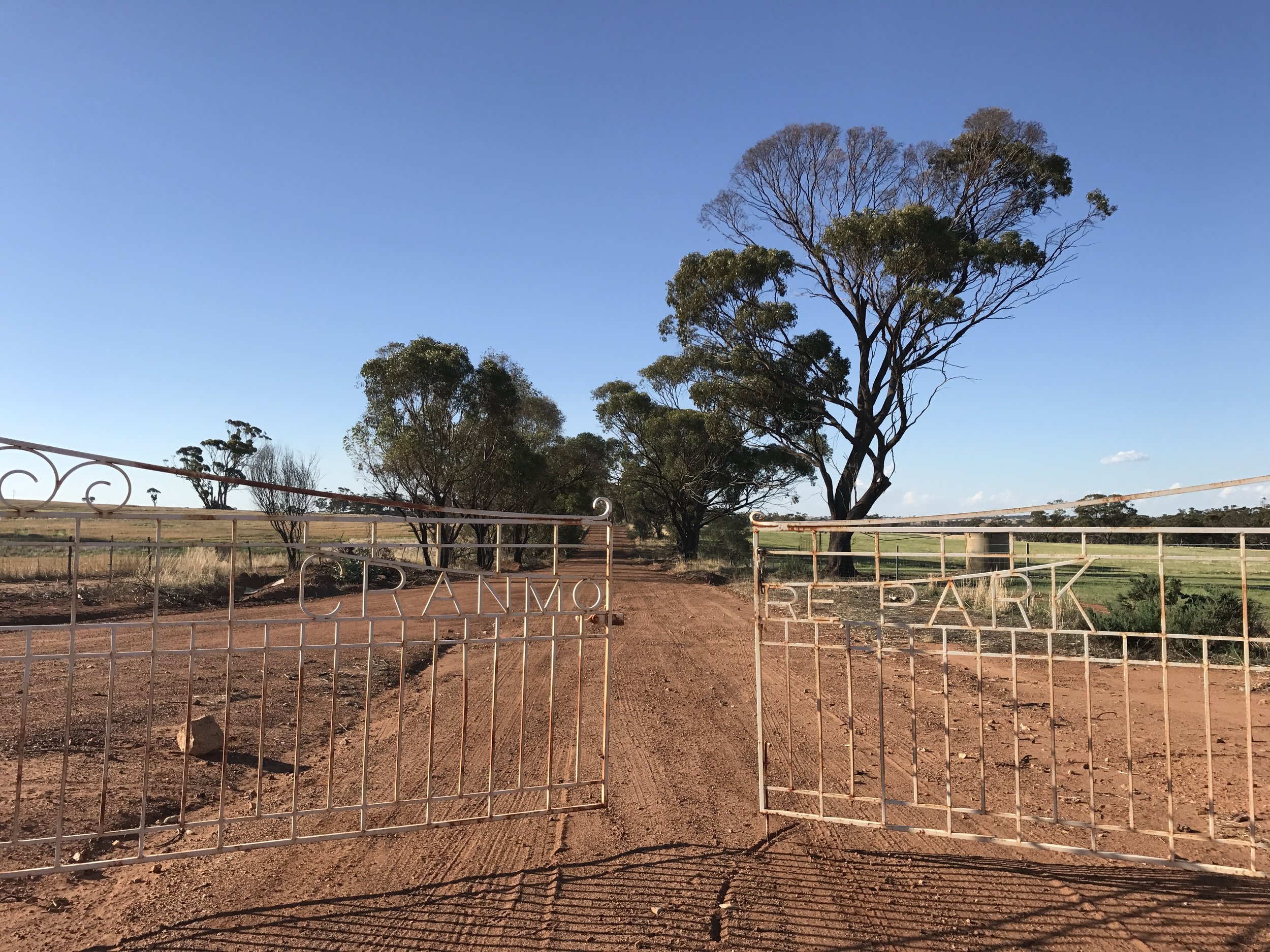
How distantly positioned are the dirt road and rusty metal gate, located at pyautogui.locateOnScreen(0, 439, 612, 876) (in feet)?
0.69

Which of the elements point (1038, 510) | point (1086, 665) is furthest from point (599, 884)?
point (1038, 510)

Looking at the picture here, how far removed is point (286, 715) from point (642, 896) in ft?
16.8

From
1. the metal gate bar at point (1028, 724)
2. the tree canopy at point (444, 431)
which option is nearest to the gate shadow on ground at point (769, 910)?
the metal gate bar at point (1028, 724)

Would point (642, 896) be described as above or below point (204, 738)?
below

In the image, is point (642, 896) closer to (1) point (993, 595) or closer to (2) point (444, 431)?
(1) point (993, 595)

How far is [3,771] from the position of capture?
18.7ft

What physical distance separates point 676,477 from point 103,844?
32422mm

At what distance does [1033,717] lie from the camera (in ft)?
27.4

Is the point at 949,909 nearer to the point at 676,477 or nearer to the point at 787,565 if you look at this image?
the point at 787,565

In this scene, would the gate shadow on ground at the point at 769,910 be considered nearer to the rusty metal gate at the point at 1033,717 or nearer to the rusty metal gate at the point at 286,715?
the rusty metal gate at the point at 1033,717

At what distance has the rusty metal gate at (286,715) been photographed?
4258mm

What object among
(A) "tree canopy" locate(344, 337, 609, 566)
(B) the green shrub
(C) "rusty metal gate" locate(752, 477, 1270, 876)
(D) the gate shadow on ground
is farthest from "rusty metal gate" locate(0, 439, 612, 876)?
(A) "tree canopy" locate(344, 337, 609, 566)

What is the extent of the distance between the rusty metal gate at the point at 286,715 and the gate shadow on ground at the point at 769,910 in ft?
1.85

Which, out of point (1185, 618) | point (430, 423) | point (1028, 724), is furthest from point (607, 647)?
point (430, 423)
